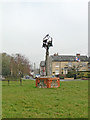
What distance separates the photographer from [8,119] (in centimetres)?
592

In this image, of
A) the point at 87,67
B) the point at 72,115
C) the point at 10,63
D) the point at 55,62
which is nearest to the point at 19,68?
the point at 10,63

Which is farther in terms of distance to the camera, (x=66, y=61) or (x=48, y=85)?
(x=66, y=61)

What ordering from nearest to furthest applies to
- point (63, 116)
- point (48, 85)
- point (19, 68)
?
point (63, 116), point (48, 85), point (19, 68)

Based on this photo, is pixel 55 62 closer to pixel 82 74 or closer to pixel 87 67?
pixel 87 67

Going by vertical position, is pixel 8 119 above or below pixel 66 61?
below

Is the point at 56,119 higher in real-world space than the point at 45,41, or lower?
lower

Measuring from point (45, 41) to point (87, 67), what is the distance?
68.1m

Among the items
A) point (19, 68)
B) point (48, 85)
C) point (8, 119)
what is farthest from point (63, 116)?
point (19, 68)

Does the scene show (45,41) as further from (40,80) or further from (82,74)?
(82,74)

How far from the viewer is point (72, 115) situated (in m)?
6.51

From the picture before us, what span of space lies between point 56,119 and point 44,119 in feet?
1.18

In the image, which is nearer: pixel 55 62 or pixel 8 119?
pixel 8 119

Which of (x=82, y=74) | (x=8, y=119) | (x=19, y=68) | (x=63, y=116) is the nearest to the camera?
(x=8, y=119)

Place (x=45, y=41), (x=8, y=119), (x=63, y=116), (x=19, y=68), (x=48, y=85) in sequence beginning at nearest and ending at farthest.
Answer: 1. (x=8, y=119)
2. (x=63, y=116)
3. (x=48, y=85)
4. (x=45, y=41)
5. (x=19, y=68)
